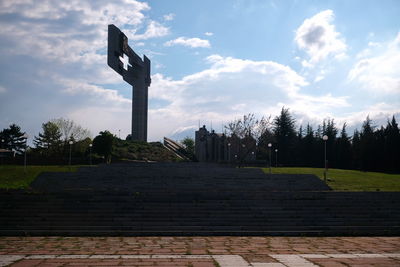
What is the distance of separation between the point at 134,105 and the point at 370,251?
4026cm

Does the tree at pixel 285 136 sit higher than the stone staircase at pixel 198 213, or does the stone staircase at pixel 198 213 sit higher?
the tree at pixel 285 136

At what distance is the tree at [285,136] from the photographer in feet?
173

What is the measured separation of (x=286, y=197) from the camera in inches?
600

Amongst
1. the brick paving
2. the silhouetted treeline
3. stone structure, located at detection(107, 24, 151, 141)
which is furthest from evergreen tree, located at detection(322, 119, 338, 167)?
the brick paving

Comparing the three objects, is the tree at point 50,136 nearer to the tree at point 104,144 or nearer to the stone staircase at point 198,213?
the tree at point 104,144

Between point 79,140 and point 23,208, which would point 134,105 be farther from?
point 23,208

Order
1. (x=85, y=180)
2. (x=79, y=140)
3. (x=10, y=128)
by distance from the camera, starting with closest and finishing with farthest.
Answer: (x=85, y=180)
(x=79, y=140)
(x=10, y=128)

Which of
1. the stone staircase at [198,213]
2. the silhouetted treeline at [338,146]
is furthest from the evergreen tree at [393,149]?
the stone staircase at [198,213]

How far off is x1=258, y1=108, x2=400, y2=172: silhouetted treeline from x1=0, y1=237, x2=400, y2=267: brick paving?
108ft

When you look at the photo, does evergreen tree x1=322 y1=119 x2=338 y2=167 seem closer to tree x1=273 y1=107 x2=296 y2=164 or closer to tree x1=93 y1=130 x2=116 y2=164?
tree x1=273 y1=107 x2=296 y2=164

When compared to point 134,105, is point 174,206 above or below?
below

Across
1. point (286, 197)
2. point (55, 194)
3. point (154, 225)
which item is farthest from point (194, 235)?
point (55, 194)

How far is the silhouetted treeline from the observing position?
4175 cm

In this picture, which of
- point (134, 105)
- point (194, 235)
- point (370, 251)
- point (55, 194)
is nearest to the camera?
point (370, 251)
